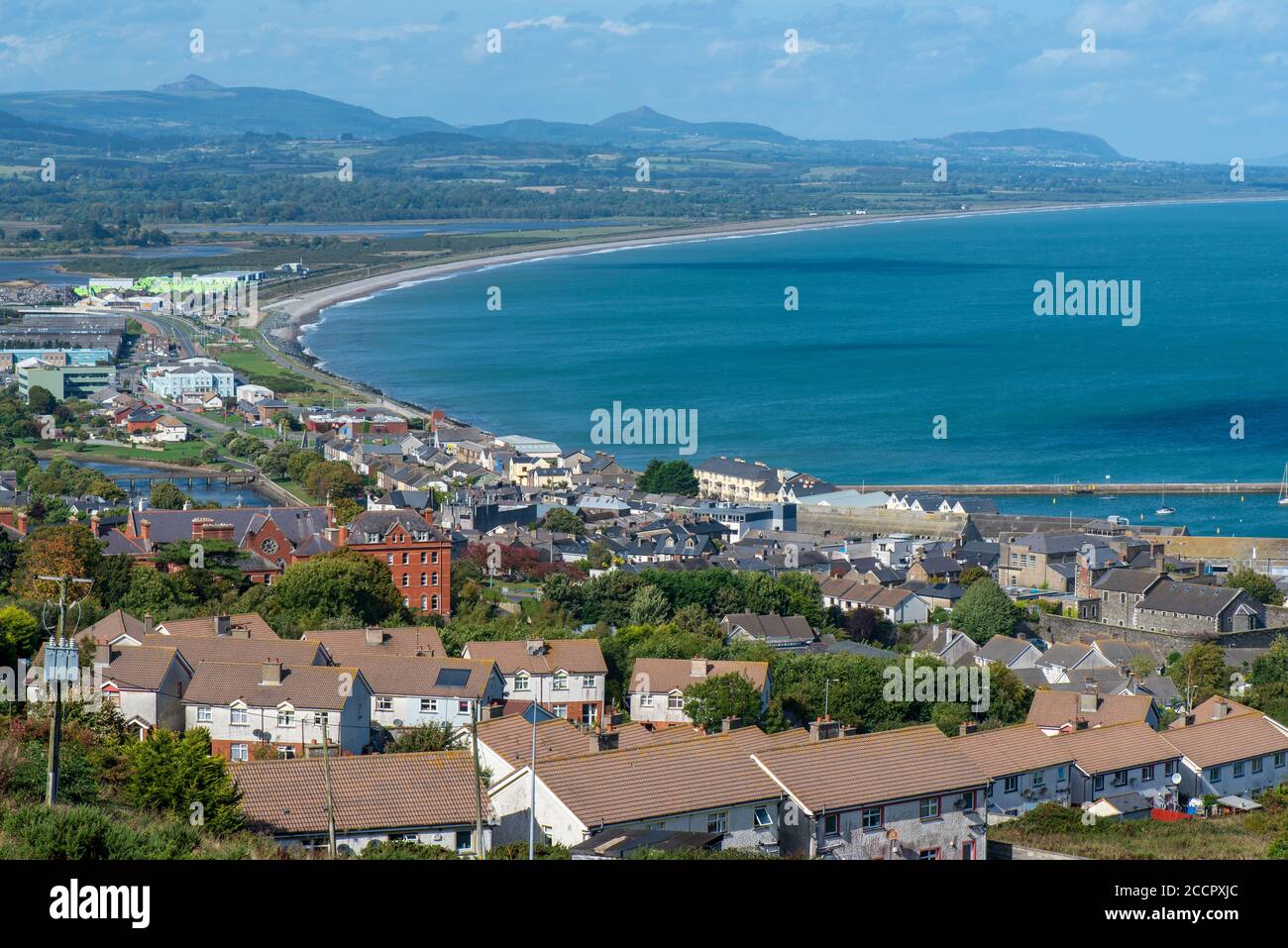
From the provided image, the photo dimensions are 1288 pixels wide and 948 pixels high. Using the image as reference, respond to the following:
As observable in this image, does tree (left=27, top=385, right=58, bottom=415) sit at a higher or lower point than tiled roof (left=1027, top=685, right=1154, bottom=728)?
higher

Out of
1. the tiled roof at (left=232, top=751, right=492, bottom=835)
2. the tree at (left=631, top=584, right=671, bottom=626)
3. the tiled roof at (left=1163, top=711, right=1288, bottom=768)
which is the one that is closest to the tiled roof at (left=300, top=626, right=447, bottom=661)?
the tree at (left=631, top=584, right=671, bottom=626)

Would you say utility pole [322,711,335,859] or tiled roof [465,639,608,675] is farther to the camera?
tiled roof [465,639,608,675]

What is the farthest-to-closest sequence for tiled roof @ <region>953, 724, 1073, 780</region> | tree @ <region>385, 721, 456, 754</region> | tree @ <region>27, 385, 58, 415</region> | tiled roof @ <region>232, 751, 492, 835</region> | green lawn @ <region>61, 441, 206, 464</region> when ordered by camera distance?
tree @ <region>27, 385, 58, 415</region> < green lawn @ <region>61, 441, 206, 464</region> < tree @ <region>385, 721, 456, 754</region> < tiled roof @ <region>953, 724, 1073, 780</region> < tiled roof @ <region>232, 751, 492, 835</region>

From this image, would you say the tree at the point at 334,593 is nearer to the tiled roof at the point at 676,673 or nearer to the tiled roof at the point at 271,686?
the tiled roof at the point at 676,673

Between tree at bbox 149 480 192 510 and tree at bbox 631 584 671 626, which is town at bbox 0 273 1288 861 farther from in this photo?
tree at bbox 149 480 192 510
